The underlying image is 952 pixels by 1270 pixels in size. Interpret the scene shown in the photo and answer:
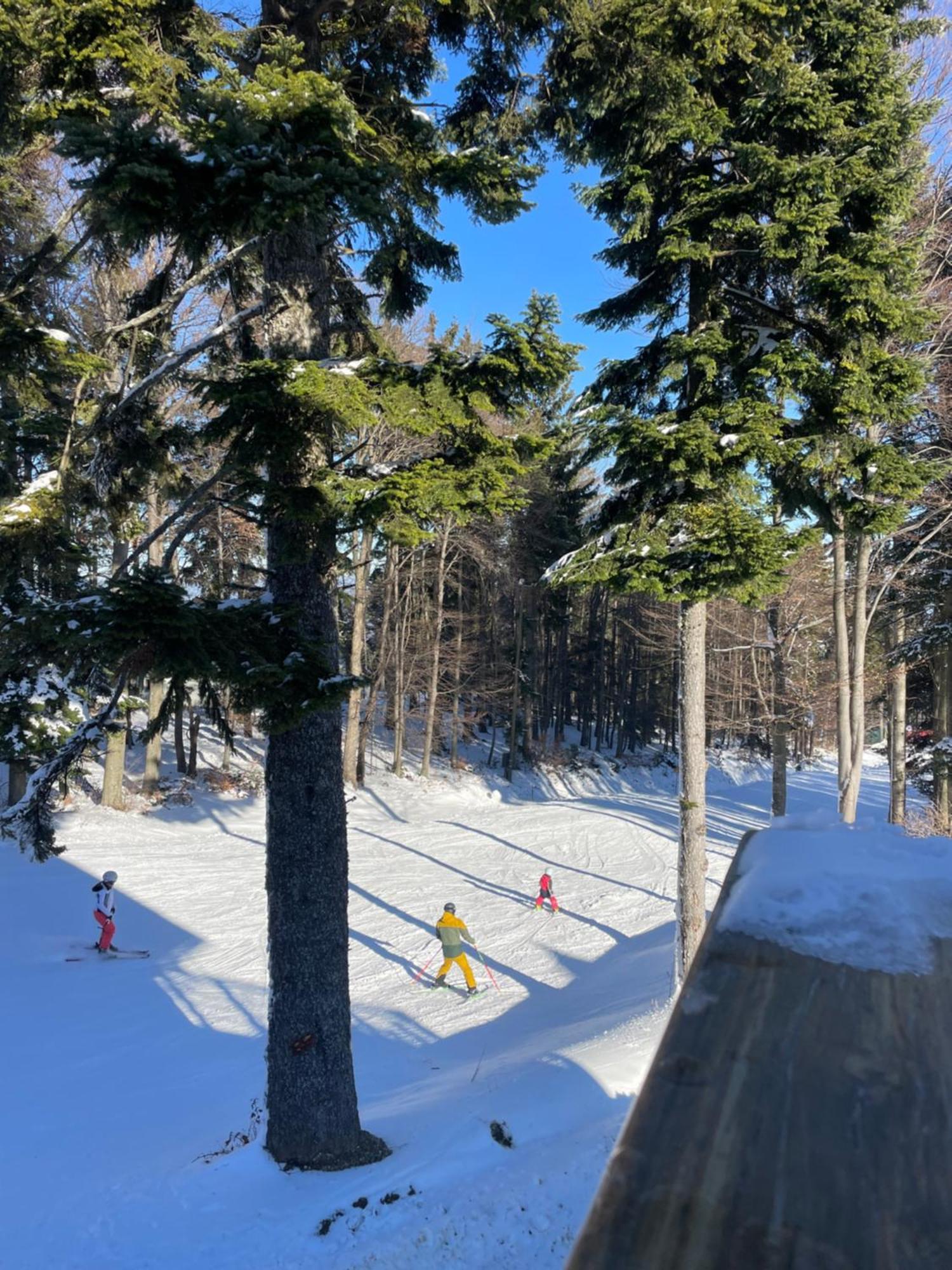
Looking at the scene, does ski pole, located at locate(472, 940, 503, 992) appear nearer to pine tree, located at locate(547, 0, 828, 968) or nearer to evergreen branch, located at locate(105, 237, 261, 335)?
pine tree, located at locate(547, 0, 828, 968)

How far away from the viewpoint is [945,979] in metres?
0.99

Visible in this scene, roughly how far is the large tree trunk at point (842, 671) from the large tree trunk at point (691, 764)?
4292mm

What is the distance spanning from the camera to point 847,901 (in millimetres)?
1125

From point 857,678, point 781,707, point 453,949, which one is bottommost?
point 453,949

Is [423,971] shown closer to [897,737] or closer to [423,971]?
[423,971]

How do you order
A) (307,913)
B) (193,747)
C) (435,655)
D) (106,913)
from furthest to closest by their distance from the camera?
(435,655)
(193,747)
(106,913)
(307,913)

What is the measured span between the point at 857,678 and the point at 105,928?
14.0 metres

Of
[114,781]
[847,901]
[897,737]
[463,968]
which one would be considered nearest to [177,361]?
[847,901]

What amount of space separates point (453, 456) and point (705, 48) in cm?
471

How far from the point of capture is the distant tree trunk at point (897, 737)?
15.0m

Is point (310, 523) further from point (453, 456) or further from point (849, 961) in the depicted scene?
point (849, 961)

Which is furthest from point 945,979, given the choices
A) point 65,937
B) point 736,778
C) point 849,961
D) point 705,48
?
point 736,778

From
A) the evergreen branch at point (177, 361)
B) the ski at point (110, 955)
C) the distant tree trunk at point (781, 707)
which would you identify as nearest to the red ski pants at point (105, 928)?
the ski at point (110, 955)

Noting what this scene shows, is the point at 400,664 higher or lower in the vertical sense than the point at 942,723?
higher
